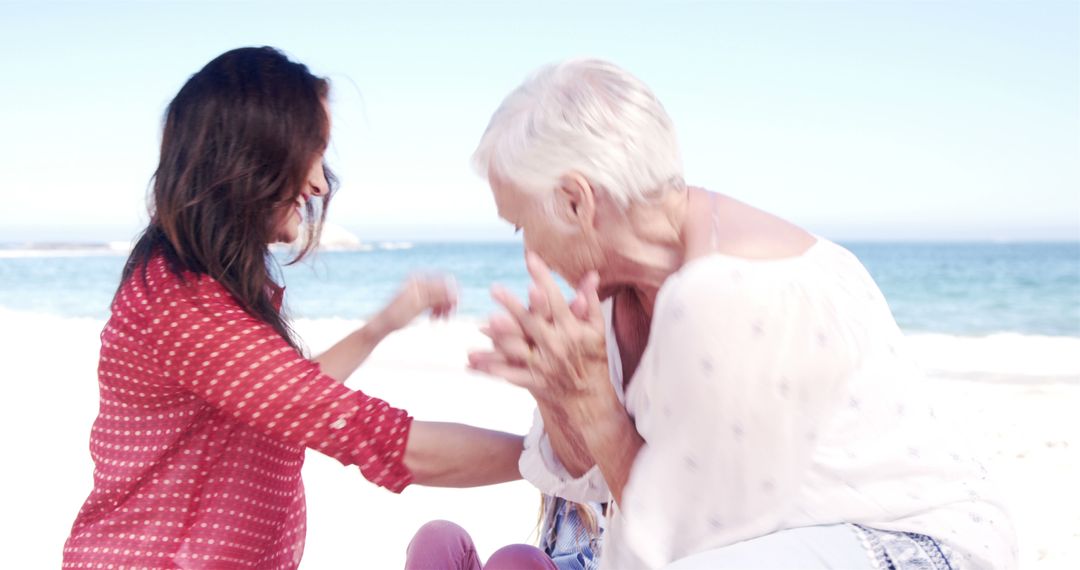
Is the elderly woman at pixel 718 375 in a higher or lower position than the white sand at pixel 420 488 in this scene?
higher

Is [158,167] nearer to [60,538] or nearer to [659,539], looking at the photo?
[659,539]

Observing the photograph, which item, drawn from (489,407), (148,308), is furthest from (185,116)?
(489,407)

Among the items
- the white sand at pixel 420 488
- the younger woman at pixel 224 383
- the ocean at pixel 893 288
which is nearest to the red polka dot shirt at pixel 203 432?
the younger woman at pixel 224 383

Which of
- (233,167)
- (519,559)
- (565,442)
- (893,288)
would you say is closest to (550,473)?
(565,442)

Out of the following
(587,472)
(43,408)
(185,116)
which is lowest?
(43,408)

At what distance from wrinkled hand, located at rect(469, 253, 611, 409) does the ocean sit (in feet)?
35.2

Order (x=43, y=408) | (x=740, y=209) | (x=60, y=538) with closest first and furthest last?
(x=740, y=209) → (x=60, y=538) → (x=43, y=408)

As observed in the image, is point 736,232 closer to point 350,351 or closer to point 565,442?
point 565,442

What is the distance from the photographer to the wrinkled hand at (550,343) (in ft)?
5.07

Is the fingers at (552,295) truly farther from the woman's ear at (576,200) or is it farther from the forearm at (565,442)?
the forearm at (565,442)

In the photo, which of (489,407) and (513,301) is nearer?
(513,301)

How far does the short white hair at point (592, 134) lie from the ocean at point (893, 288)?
10.7 m

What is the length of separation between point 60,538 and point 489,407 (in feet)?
9.76

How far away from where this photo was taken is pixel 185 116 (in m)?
1.85
